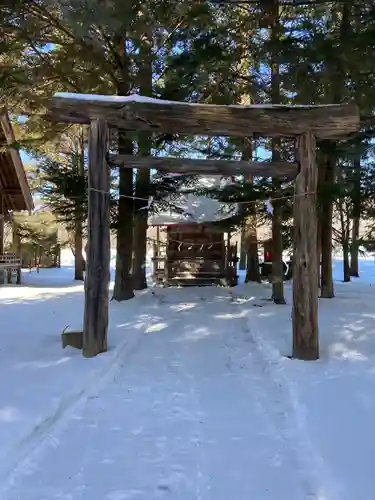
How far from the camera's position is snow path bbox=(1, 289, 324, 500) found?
3.44 meters

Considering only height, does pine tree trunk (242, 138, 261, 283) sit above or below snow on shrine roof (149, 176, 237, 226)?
below

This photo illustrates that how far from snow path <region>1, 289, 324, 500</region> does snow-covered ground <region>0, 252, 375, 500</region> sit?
0.01 meters

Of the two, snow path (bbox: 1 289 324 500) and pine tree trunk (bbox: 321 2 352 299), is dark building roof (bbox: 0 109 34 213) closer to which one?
pine tree trunk (bbox: 321 2 352 299)

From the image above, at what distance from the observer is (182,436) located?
438 centimetres

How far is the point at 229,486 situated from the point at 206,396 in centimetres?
204

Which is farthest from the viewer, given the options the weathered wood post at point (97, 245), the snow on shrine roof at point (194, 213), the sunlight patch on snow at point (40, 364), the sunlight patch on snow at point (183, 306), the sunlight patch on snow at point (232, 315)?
the snow on shrine roof at point (194, 213)

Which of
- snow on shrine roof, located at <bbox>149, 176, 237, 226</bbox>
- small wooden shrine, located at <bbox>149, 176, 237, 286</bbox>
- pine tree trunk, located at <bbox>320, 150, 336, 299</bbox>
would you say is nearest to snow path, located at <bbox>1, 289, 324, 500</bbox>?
pine tree trunk, located at <bbox>320, 150, 336, 299</bbox>

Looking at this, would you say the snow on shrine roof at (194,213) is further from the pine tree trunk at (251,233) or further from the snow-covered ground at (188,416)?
the snow-covered ground at (188,416)

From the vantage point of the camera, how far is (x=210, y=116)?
7.24m

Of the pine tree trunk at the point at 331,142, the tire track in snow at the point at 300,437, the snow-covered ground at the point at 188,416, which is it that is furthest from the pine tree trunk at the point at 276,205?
the tire track in snow at the point at 300,437

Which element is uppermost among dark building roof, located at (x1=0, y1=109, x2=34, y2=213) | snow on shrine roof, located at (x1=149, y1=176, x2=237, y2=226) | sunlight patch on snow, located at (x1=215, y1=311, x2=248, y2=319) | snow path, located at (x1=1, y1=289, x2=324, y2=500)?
dark building roof, located at (x1=0, y1=109, x2=34, y2=213)

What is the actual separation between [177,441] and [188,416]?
0.62 meters

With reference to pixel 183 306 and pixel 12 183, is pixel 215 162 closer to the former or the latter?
pixel 183 306

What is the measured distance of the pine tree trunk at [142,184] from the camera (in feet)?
38.4
